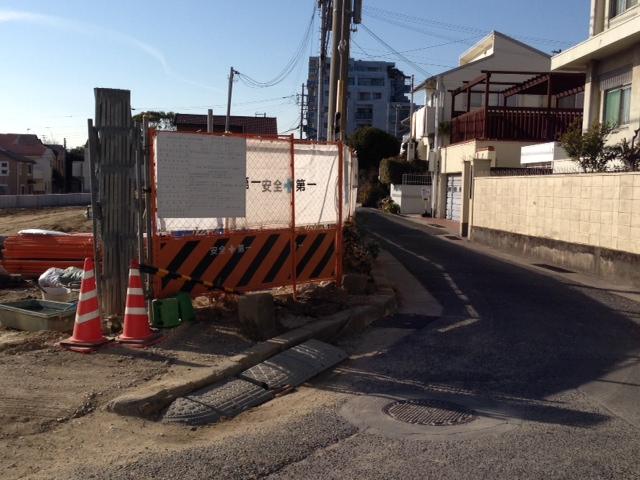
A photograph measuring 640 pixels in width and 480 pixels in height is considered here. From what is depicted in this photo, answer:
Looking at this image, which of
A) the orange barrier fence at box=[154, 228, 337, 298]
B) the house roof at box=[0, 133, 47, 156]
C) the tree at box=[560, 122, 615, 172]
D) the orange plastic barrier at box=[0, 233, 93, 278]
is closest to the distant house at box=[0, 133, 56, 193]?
the house roof at box=[0, 133, 47, 156]

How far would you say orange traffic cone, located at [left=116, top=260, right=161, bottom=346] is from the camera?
6.79 metres

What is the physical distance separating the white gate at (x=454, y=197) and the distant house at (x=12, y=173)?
158 feet

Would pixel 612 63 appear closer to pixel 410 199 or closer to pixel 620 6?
pixel 620 6

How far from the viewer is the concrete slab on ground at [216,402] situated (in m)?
5.20

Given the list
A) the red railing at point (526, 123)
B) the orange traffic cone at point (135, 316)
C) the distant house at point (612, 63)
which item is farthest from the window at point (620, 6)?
the orange traffic cone at point (135, 316)

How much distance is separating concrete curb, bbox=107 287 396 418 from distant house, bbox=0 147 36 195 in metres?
65.9

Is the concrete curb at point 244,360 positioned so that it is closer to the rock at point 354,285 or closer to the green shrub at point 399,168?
the rock at point 354,285

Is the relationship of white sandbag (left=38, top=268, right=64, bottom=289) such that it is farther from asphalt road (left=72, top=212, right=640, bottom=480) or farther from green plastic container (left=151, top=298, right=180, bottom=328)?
Result: asphalt road (left=72, top=212, right=640, bottom=480)

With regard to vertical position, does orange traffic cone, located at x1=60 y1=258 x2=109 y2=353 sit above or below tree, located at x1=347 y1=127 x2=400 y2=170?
below

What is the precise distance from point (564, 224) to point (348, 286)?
799cm

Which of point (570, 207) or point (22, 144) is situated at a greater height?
point (22, 144)

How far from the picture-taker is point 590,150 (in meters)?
15.0

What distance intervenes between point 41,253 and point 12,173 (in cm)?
6256

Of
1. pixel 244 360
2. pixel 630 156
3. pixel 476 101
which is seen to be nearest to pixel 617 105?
pixel 630 156
